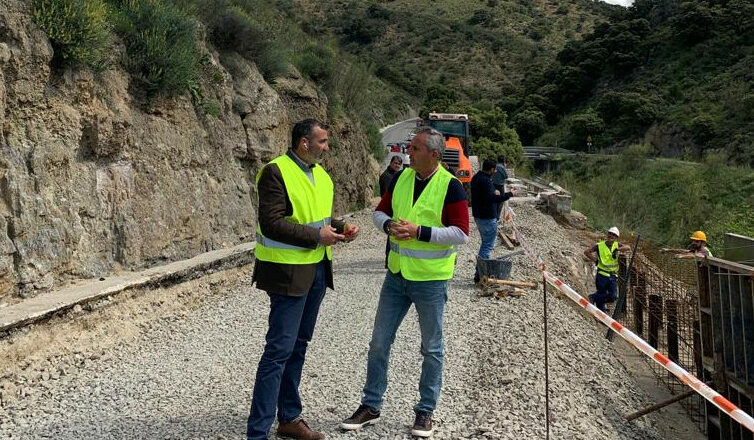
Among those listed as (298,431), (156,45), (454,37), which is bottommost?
(298,431)

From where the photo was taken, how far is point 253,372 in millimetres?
5531

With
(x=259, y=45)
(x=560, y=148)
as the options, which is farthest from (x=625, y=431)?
(x=560, y=148)

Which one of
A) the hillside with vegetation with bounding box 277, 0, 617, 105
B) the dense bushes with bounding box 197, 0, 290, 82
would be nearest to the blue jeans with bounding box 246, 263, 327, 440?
the dense bushes with bounding box 197, 0, 290, 82

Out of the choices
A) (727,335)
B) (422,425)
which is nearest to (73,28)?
(422,425)

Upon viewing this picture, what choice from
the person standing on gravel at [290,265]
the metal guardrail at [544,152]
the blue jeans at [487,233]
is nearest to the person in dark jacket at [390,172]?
the blue jeans at [487,233]

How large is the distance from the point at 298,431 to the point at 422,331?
1.06m

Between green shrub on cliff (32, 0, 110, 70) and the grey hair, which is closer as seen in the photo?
the grey hair

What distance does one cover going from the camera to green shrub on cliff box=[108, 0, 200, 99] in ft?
28.4

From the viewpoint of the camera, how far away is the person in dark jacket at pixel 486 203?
9.23 metres

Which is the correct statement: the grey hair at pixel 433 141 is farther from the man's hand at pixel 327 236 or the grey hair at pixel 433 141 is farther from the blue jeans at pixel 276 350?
the blue jeans at pixel 276 350

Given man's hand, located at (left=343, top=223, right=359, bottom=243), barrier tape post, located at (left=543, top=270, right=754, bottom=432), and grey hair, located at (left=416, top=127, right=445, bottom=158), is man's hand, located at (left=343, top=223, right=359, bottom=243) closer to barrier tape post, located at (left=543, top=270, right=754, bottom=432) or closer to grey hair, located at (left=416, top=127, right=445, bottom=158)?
grey hair, located at (left=416, top=127, right=445, bottom=158)

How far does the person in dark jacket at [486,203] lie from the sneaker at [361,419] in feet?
17.9

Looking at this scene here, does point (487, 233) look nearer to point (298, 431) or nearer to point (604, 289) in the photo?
point (604, 289)

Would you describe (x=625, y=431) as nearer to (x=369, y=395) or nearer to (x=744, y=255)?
(x=369, y=395)
